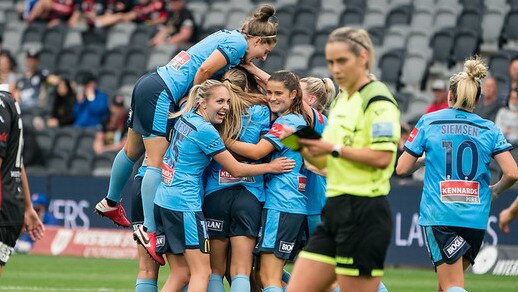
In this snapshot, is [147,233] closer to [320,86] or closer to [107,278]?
[320,86]

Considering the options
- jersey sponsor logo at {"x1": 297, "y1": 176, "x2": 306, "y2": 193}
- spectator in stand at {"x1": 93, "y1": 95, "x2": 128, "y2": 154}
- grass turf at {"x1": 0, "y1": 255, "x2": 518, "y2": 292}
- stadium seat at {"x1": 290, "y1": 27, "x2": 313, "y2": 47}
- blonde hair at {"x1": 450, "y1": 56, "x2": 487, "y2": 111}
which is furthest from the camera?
stadium seat at {"x1": 290, "y1": 27, "x2": 313, "y2": 47}

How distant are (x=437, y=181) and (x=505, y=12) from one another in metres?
11.3

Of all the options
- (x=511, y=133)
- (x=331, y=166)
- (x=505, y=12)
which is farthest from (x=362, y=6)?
(x=331, y=166)

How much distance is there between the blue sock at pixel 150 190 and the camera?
936 centimetres

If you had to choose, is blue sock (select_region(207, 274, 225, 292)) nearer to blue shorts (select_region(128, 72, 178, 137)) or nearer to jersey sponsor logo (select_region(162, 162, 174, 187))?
jersey sponsor logo (select_region(162, 162, 174, 187))

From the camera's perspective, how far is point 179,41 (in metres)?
21.9

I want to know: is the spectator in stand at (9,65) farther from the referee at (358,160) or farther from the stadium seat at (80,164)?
the referee at (358,160)

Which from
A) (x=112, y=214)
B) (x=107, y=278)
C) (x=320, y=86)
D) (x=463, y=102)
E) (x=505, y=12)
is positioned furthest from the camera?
(x=505, y=12)

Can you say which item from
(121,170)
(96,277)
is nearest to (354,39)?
(121,170)

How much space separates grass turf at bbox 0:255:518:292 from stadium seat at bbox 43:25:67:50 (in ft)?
26.0

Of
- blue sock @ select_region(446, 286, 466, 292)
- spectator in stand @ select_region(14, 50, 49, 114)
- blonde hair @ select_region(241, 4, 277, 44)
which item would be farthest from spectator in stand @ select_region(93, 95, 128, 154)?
blue sock @ select_region(446, 286, 466, 292)

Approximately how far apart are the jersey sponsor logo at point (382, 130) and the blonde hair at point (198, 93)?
6.95 feet

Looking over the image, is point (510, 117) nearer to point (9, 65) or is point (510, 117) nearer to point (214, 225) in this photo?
point (214, 225)

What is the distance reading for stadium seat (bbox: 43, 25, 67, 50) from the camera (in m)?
23.9
